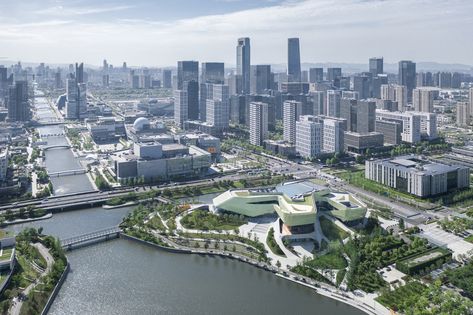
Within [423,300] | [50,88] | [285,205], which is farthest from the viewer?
[50,88]

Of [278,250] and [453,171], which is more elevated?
[453,171]

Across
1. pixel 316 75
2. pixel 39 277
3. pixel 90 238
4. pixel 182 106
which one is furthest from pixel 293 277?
pixel 316 75

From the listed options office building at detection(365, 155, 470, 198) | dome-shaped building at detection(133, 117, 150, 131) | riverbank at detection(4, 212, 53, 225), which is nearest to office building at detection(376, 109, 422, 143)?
office building at detection(365, 155, 470, 198)

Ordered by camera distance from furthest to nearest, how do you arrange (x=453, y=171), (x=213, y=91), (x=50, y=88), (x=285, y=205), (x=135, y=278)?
(x=50, y=88)
(x=213, y=91)
(x=453, y=171)
(x=285, y=205)
(x=135, y=278)

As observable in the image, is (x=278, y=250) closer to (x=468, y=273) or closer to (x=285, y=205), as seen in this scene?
(x=285, y=205)

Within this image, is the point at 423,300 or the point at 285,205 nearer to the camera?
the point at 423,300

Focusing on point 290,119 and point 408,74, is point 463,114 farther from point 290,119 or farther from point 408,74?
point 290,119

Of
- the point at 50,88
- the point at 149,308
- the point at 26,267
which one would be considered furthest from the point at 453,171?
the point at 50,88
